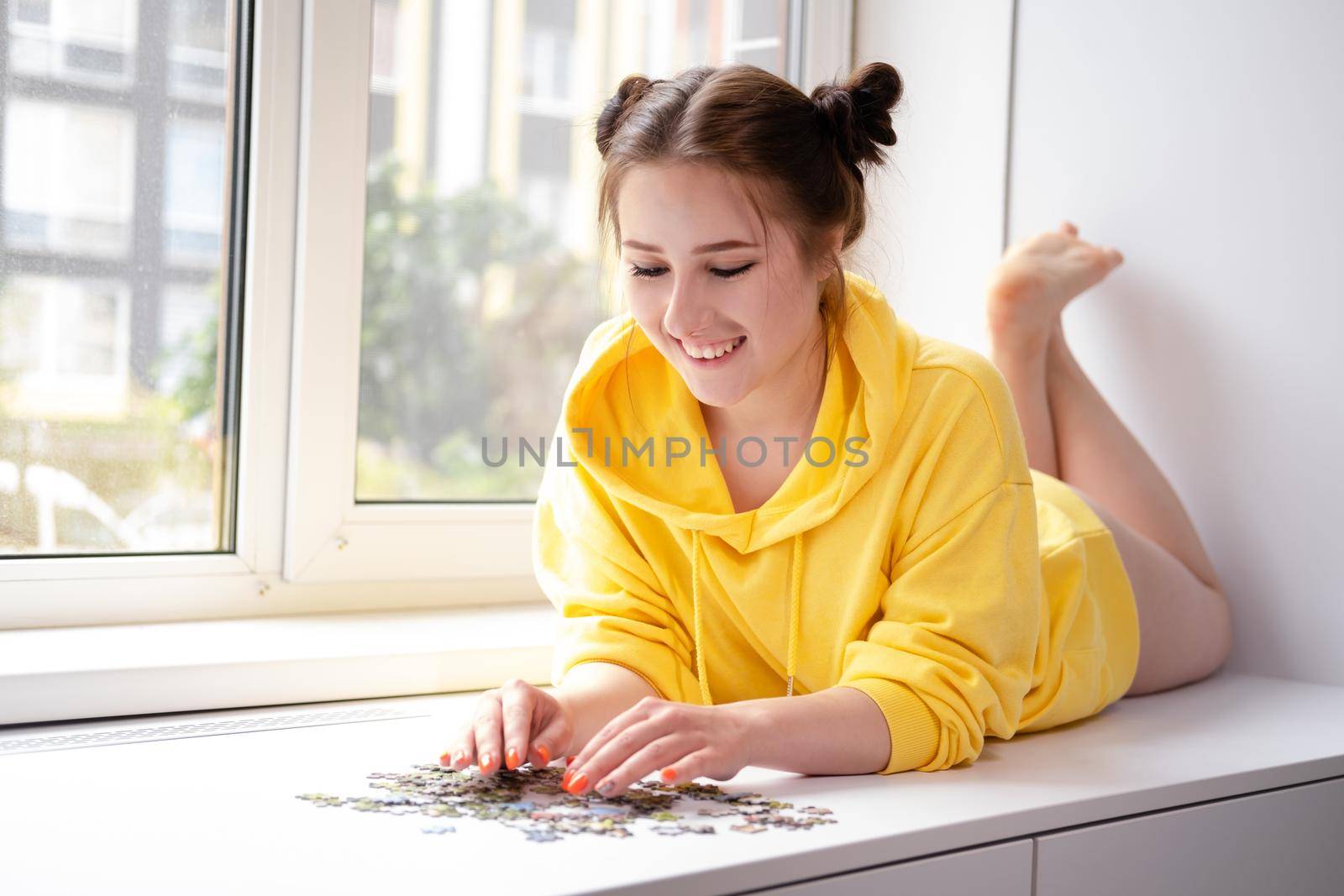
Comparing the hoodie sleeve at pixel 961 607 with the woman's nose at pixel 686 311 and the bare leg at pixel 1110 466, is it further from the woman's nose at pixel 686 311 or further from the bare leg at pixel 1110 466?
the bare leg at pixel 1110 466

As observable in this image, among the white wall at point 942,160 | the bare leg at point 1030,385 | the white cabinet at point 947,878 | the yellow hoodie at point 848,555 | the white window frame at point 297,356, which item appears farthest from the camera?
the white wall at point 942,160

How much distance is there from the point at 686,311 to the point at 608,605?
1.02ft

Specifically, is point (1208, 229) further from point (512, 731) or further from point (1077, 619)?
point (512, 731)

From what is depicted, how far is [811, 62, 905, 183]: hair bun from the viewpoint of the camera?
1191mm

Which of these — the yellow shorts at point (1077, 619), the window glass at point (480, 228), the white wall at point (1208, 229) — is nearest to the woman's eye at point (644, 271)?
the yellow shorts at point (1077, 619)

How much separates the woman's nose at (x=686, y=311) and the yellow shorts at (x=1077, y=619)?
0.46 metres

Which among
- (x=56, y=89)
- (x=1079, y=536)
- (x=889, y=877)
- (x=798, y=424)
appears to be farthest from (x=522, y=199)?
(x=889, y=877)

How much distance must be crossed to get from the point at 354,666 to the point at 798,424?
0.56 m

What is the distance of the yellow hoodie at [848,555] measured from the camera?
1131mm

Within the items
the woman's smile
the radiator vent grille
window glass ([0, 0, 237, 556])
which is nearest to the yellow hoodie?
the woman's smile

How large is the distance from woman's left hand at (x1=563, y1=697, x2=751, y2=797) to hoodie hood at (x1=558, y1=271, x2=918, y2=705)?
0.24m

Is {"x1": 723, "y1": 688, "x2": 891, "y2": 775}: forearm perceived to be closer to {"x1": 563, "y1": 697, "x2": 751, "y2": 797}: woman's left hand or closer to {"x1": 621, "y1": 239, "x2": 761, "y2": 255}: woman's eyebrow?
{"x1": 563, "y1": 697, "x2": 751, "y2": 797}: woman's left hand

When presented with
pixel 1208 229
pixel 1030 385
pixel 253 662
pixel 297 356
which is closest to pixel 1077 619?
pixel 1030 385

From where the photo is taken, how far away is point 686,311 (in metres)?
1.14
